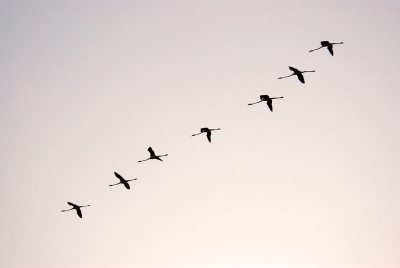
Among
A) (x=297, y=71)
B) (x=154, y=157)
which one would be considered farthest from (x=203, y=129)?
(x=297, y=71)

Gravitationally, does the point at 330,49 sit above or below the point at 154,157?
above

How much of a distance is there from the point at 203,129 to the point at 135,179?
982 centimetres

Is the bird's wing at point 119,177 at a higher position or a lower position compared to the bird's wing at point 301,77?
lower

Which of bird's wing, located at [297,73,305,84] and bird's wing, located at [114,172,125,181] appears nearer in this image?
bird's wing, located at [297,73,305,84]

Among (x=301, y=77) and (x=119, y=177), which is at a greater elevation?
(x=301, y=77)

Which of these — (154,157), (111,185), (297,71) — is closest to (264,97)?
(297,71)

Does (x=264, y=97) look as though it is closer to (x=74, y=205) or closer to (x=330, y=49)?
(x=330, y=49)

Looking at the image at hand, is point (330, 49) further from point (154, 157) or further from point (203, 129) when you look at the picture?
point (154, 157)

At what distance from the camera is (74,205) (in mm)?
91562

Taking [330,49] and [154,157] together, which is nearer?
[330,49]

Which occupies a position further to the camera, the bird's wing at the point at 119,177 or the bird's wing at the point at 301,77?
the bird's wing at the point at 119,177

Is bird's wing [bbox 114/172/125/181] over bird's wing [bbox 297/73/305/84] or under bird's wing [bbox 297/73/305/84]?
under

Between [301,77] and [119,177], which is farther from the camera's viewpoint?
[119,177]

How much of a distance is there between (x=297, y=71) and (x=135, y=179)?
22427mm
